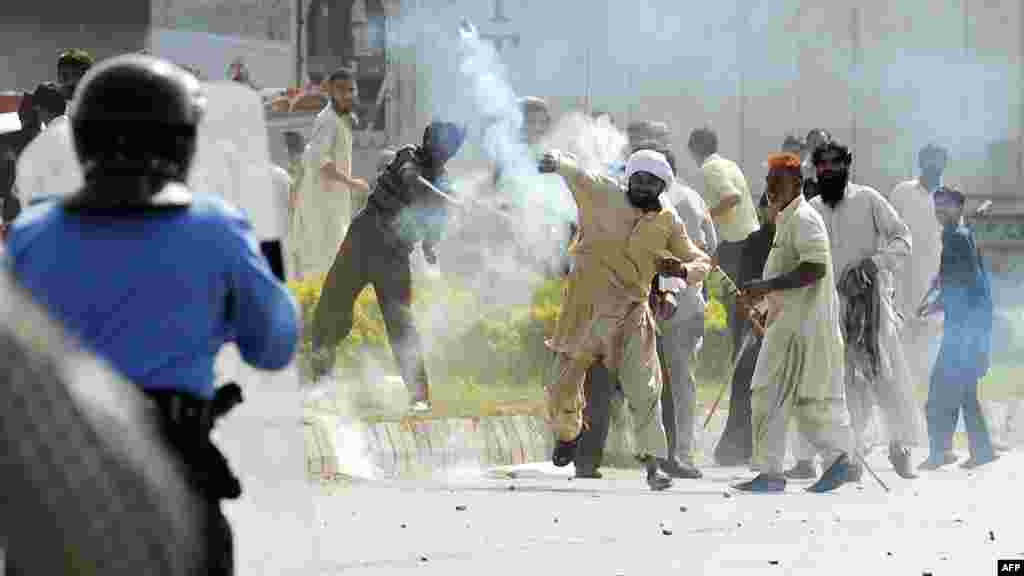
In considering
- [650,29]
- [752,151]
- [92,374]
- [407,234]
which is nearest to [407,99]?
[650,29]

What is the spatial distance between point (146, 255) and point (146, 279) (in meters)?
0.04

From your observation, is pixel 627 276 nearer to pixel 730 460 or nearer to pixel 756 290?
pixel 756 290

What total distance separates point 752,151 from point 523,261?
1058cm

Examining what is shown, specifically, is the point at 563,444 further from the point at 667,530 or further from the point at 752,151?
the point at 752,151

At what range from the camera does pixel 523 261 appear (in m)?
16.4

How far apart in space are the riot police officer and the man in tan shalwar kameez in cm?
773

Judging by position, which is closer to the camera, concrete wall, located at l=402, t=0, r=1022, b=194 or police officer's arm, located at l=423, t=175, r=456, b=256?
police officer's arm, located at l=423, t=175, r=456, b=256

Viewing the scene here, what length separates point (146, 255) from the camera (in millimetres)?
4855

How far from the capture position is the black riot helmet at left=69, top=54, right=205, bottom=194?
4.86 m

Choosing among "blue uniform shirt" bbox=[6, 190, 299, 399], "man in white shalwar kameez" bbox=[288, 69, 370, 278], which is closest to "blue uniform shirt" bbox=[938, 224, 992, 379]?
"man in white shalwar kameez" bbox=[288, 69, 370, 278]

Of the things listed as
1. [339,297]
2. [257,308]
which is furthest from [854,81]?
[257,308]

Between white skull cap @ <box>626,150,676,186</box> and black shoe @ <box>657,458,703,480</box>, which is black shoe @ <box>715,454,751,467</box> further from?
white skull cap @ <box>626,150,676,186</box>

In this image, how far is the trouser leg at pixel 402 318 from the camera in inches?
563

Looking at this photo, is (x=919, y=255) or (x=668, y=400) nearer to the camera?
(x=668, y=400)
